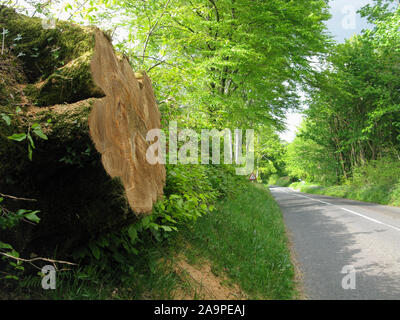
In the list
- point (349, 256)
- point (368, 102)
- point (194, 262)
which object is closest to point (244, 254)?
point (194, 262)

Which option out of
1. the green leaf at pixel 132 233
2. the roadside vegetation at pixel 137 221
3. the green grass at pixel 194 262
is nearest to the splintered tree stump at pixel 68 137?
the roadside vegetation at pixel 137 221

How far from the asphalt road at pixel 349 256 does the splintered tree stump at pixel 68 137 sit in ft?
11.4

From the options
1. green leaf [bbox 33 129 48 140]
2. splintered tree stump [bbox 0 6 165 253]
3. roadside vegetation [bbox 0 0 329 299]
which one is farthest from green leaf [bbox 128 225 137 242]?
green leaf [bbox 33 129 48 140]

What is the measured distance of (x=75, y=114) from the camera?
1.80m

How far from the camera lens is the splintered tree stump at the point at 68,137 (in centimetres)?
182

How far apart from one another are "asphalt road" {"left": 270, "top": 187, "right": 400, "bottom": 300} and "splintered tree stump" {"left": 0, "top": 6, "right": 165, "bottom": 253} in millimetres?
3481

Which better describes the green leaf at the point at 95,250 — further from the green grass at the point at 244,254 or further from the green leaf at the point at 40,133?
the green grass at the point at 244,254

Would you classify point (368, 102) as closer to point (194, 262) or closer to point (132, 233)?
point (194, 262)

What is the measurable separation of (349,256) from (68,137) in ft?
19.7

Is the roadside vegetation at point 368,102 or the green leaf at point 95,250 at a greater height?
the roadside vegetation at point 368,102

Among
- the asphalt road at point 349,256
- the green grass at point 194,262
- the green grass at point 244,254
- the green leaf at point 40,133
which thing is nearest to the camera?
the green leaf at point 40,133

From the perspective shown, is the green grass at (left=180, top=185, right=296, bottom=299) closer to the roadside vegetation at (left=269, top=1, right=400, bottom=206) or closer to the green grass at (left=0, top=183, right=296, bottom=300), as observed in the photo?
the green grass at (left=0, top=183, right=296, bottom=300)

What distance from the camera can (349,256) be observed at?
18.5 ft
